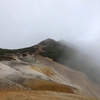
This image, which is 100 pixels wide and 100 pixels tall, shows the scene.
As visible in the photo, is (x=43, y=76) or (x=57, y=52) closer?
(x=43, y=76)

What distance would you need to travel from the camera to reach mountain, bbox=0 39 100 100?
110 feet

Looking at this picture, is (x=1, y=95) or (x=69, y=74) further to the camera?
(x=69, y=74)

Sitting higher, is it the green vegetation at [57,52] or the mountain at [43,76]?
the green vegetation at [57,52]

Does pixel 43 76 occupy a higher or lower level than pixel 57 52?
lower

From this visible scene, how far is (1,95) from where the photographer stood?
100 feet

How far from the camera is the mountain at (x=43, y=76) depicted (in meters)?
33.5

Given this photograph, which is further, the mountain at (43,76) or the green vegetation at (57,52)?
the green vegetation at (57,52)

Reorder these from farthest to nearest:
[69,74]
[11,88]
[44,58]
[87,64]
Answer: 1. [87,64]
2. [44,58]
3. [69,74]
4. [11,88]

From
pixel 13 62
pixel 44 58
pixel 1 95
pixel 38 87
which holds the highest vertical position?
pixel 44 58

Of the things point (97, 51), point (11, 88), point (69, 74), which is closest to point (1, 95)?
point (11, 88)

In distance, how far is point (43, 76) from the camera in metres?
52.2

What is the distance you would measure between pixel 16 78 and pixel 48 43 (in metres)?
85.2

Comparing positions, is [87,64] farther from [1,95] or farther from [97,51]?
[1,95]

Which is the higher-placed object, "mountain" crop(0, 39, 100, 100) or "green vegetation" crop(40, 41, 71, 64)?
"green vegetation" crop(40, 41, 71, 64)
